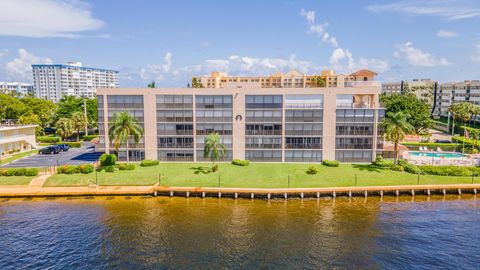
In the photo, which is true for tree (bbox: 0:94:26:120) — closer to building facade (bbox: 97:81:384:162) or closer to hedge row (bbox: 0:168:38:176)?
building facade (bbox: 97:81:384:162)

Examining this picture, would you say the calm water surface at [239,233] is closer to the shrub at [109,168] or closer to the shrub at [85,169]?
the shrub at [85,169]

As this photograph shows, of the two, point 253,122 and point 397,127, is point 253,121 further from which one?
point 397,127

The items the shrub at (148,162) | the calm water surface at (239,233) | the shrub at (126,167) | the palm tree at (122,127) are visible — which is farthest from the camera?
the shrub at (148,162)

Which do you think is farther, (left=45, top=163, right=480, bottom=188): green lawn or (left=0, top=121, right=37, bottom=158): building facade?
(left=0, top=121, right=37, bottom=158): building facade

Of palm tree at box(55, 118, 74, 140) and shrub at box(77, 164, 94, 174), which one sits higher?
→ palm tree at box(55, 118, 74, 140)

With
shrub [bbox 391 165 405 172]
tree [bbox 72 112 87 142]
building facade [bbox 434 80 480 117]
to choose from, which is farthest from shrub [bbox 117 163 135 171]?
building facade [bbox 434 80 480 117]

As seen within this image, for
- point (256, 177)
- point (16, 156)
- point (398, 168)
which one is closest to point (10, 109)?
point (16, 156)

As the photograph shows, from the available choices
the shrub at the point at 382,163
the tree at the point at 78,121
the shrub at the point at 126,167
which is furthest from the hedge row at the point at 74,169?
the shrub at the point at 382,163

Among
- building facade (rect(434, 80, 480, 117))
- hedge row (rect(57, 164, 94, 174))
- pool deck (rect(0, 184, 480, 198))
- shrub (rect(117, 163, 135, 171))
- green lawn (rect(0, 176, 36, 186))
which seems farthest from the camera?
building facade (rect(434, 80, 480, 117))
